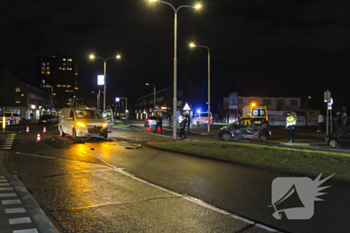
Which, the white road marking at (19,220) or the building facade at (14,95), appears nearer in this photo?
the white road marking at (19,220)

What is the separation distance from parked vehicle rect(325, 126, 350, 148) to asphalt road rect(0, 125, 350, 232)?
26.1 feet

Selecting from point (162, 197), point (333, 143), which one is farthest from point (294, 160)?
point (333, 143)

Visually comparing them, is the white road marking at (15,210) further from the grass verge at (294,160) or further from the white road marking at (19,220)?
the grass verge at (294,160)

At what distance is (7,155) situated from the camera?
12.5m

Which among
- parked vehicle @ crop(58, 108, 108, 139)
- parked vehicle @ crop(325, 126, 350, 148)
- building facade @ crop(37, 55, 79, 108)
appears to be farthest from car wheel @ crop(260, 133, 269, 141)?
building facade @ crop(37, 55, 79, 108)

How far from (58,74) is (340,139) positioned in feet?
569

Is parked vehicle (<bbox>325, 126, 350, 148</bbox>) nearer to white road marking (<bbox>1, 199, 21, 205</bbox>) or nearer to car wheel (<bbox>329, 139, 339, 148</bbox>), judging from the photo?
car wheel (<bbox>329, 139, 339, 148</bbox>)

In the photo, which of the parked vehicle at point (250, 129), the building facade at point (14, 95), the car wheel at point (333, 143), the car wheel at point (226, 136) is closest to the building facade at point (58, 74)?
the building facade at point (14, 95)

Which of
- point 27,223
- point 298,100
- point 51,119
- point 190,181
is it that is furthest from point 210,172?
point 298,100

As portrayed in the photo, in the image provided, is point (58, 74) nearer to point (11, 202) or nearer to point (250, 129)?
point (250, 129)

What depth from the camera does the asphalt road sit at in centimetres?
492

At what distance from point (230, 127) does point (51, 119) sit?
119ft

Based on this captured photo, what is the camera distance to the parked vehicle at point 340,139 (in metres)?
15.6

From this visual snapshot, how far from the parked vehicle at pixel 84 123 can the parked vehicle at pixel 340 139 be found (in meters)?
12.9
